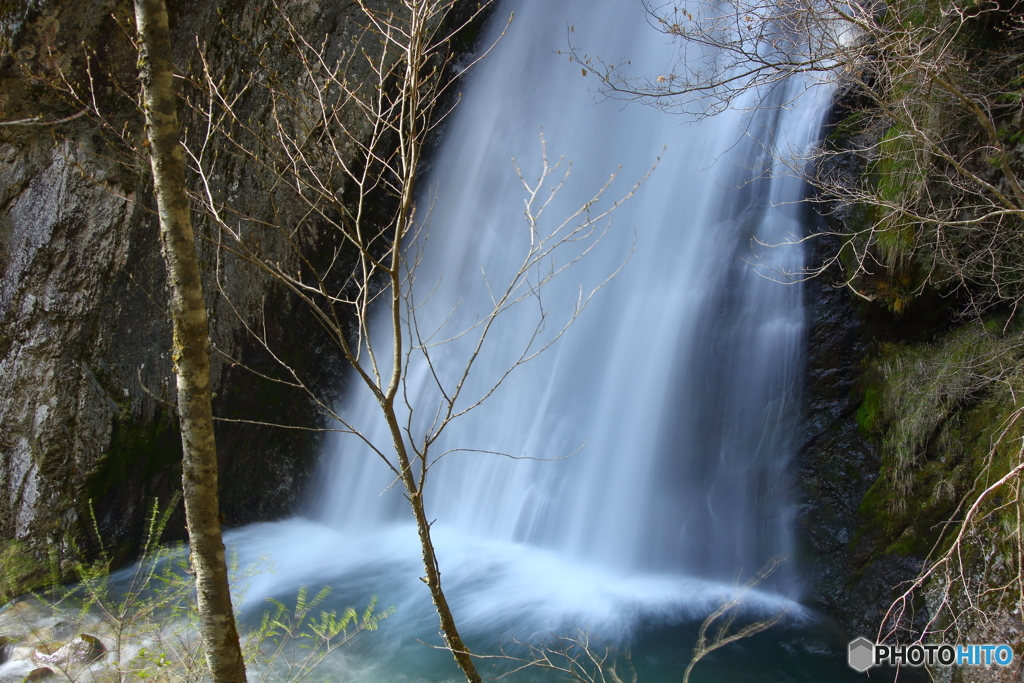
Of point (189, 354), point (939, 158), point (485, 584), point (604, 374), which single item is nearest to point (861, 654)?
point (485, 584)

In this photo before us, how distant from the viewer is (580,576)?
6.69 metres

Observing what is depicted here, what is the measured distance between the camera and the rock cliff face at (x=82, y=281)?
6730 mm

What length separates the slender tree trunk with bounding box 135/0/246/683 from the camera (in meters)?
1.97

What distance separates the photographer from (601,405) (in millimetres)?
7621

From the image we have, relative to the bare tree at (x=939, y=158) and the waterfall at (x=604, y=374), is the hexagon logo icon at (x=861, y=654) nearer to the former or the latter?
the bare tree at (x=939, y=158)

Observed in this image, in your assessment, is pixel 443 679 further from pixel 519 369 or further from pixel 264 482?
pixel 264 482

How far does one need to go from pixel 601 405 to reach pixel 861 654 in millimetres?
3511

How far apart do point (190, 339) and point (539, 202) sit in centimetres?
681

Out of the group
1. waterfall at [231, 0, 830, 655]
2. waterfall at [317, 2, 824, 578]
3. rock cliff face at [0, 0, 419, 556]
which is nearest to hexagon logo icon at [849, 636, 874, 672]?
waterfall at [231, 0, 830, 655]

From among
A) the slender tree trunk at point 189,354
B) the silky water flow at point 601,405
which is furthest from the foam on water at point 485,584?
the slender tree trunk at point 189,354

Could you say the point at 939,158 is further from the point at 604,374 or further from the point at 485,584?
the point at 485,584

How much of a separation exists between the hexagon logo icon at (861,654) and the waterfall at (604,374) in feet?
2.74

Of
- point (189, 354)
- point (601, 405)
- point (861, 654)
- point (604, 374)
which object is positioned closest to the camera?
point (189, 354)

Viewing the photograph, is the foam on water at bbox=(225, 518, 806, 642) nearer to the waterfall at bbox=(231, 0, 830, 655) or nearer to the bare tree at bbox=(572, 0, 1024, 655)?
the waterfall at bbox=(231, 0, 830, 655)
